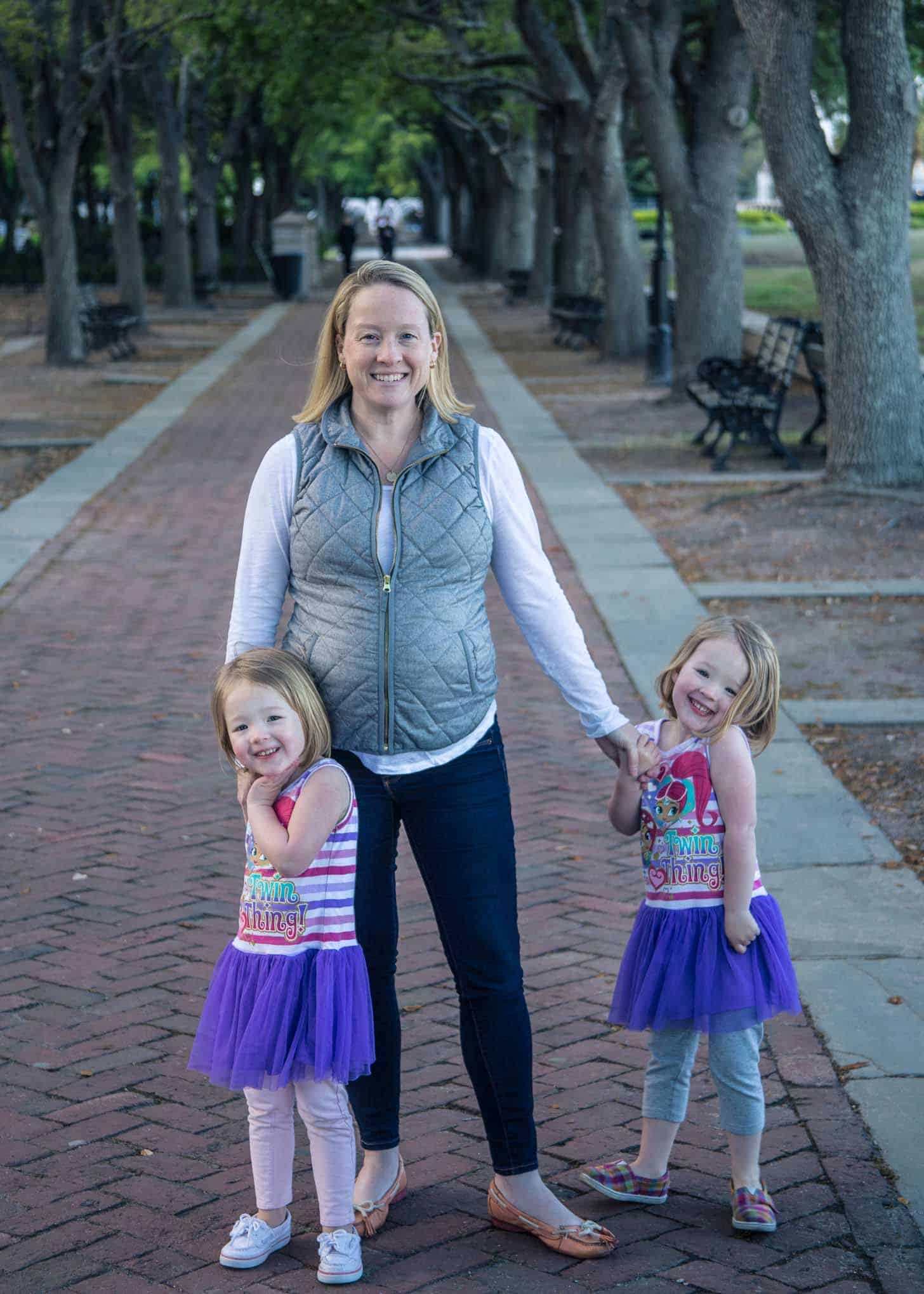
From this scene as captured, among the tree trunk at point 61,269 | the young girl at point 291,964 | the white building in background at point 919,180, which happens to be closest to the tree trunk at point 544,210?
the tree trunk at point 61,269

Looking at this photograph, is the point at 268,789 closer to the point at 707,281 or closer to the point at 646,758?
the point at 646,758

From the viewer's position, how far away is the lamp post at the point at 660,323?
810 inches

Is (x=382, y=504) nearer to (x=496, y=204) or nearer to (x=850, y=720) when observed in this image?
(x=850, y=720)

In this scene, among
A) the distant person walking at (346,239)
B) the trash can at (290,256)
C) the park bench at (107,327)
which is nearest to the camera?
the park bench at (107,327)

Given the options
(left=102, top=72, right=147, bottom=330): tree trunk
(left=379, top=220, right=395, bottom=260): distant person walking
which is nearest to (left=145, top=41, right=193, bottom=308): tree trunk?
(left=102, top=72, right=147, bottom=330): tree trunk

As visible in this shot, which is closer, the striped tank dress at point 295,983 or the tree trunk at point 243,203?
the striped tank dress at point 295,983

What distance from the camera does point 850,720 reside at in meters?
7.16

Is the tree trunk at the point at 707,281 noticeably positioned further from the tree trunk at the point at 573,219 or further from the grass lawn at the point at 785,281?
the tree trunk at the point at 573,219

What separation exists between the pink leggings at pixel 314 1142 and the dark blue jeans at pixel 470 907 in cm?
23

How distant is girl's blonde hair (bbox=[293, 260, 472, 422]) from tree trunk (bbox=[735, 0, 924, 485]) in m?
9.05

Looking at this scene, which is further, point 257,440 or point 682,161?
point 682,161

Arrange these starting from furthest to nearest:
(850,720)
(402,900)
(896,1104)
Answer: (850,720), (402,900), (896,1104)

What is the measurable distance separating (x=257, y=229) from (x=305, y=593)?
2060 inches

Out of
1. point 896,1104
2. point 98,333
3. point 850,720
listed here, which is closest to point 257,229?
point 98,333
